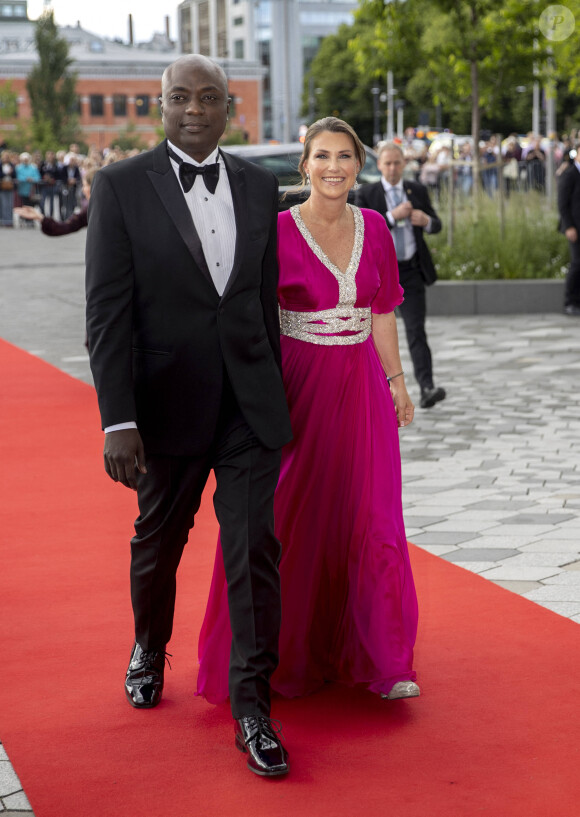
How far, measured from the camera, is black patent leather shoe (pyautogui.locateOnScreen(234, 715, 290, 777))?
3355 millimetres

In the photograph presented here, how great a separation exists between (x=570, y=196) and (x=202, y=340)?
10.8 m

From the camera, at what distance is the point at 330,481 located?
400 centimetres

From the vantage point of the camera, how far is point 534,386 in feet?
32.6

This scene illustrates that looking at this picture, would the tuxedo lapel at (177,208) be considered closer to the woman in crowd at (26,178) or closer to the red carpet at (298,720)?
the red carpet at (298,720)

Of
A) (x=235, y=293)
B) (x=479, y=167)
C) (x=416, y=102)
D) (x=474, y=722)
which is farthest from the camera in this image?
(x=416, y=102)

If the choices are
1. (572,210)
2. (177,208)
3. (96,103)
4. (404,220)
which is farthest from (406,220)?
(96,103)

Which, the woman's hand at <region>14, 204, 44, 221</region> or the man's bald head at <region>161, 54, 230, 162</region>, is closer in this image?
the man's bald head at <region>161, 54, 230, 162</region>

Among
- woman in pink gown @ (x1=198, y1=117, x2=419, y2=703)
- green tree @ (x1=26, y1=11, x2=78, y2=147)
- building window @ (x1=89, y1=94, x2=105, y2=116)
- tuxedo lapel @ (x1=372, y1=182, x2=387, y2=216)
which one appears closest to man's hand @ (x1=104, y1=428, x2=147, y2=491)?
woman in pink gown @ (x1=198, y1=117, x2=419, y2=703)

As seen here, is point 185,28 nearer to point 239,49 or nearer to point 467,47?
point 239,49

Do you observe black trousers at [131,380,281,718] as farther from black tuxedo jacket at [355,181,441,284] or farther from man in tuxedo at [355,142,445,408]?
black tuxedo jacket at [355,181,441,284]

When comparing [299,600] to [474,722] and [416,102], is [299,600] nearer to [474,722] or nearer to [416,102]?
[474,722]

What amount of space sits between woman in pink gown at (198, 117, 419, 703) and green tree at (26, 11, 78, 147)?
2930 inches

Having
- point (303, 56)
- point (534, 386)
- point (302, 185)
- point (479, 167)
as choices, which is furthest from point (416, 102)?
point (302, 185)

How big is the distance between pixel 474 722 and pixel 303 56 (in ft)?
439
